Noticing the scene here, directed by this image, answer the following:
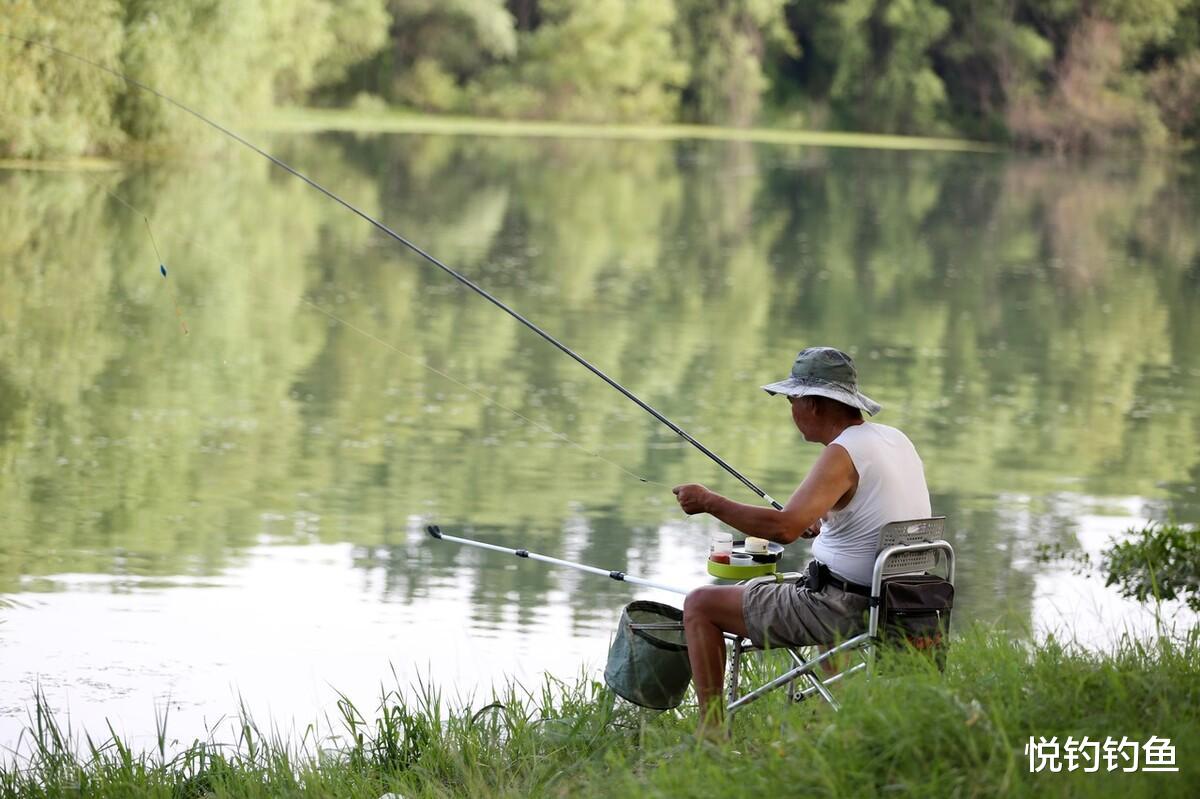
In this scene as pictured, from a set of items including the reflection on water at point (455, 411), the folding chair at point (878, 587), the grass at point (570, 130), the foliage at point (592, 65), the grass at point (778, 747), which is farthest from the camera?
the foliage at point (592, 65)

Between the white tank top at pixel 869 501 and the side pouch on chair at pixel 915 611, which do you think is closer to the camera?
the side pouch on chair at pixel 915 611

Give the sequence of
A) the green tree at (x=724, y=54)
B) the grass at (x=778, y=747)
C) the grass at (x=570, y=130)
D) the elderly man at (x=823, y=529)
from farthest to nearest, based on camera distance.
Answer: the green tree at (x=724, y=54)
the grass at (x=570, y=130)
the elderly man at (x=823, y=529)
the grass at (x=778, y=747)

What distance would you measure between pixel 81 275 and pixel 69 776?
10.4 m

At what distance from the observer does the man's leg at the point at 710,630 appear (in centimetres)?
350

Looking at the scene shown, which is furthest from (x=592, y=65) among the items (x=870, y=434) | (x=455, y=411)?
(x=870, y=434)

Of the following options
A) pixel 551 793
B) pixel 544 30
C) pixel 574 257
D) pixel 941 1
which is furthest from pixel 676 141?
pixel 551 793

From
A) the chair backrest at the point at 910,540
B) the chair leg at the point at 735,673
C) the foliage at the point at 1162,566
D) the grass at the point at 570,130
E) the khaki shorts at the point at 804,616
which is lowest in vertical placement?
the foliage at the point at 1162,566

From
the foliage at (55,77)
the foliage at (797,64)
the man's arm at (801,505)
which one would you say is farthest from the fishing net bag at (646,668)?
the foliage at (797,64)

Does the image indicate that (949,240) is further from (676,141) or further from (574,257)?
(676,141)

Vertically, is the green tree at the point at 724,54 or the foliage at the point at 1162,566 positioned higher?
the green tree at the point at 724,54

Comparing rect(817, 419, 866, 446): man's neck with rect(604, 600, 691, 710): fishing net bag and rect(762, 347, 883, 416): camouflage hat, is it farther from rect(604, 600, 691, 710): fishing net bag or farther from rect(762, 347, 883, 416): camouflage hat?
rect(604, 600, 691, 710): fishing net bag

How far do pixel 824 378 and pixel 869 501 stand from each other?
280 mm

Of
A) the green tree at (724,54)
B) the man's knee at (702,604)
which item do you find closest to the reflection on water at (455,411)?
the man's knee at (702,604)

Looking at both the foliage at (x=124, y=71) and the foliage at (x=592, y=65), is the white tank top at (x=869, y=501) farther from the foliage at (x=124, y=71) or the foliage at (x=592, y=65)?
the foliage at (x=592, y=65)
